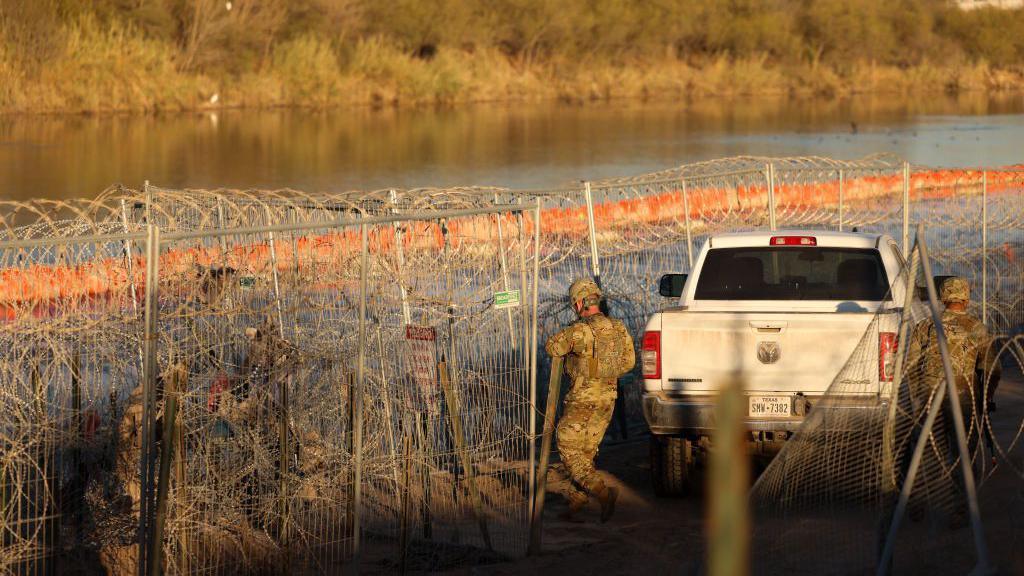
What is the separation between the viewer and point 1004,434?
1116 cm

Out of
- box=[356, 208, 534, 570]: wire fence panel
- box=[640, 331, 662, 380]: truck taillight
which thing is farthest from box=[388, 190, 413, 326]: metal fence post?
box=[640, 331, 662, 380]: truck taillight

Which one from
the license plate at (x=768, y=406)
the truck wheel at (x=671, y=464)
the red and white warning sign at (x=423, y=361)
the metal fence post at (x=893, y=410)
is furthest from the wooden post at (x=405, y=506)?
the metal fence post at (x=893, y=410)

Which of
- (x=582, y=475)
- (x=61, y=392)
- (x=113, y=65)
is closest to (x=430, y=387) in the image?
(x=582, y=475)

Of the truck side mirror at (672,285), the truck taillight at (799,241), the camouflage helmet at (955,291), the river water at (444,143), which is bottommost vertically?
the camouflage helmet at (955,291)

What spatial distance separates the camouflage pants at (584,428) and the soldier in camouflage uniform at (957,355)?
206 cm

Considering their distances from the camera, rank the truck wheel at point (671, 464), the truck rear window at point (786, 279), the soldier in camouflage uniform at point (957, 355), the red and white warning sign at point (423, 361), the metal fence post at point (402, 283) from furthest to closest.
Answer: the truck rear window at point (786, 279) < the truck wheel at point (671, 464) < the metal fence post at point (402, 283) < the red and white warning sign at point (423, 361) < the soldier in camouflage uniform at point (957, 355)

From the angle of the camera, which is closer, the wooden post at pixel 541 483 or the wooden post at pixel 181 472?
the wooden post at pixel 181 472

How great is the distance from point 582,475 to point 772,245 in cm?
230

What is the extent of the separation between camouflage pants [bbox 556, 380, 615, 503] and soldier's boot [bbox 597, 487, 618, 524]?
0.04 m

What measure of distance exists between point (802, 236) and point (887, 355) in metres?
1.78

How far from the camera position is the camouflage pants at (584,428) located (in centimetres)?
942

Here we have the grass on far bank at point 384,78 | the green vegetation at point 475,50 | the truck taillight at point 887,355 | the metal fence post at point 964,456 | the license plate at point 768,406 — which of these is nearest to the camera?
the metal fence post at point 964,456

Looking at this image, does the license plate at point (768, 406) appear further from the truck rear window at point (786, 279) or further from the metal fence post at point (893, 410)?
the metal fence post at point (893, 410)

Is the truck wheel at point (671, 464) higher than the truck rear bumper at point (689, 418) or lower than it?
lower
